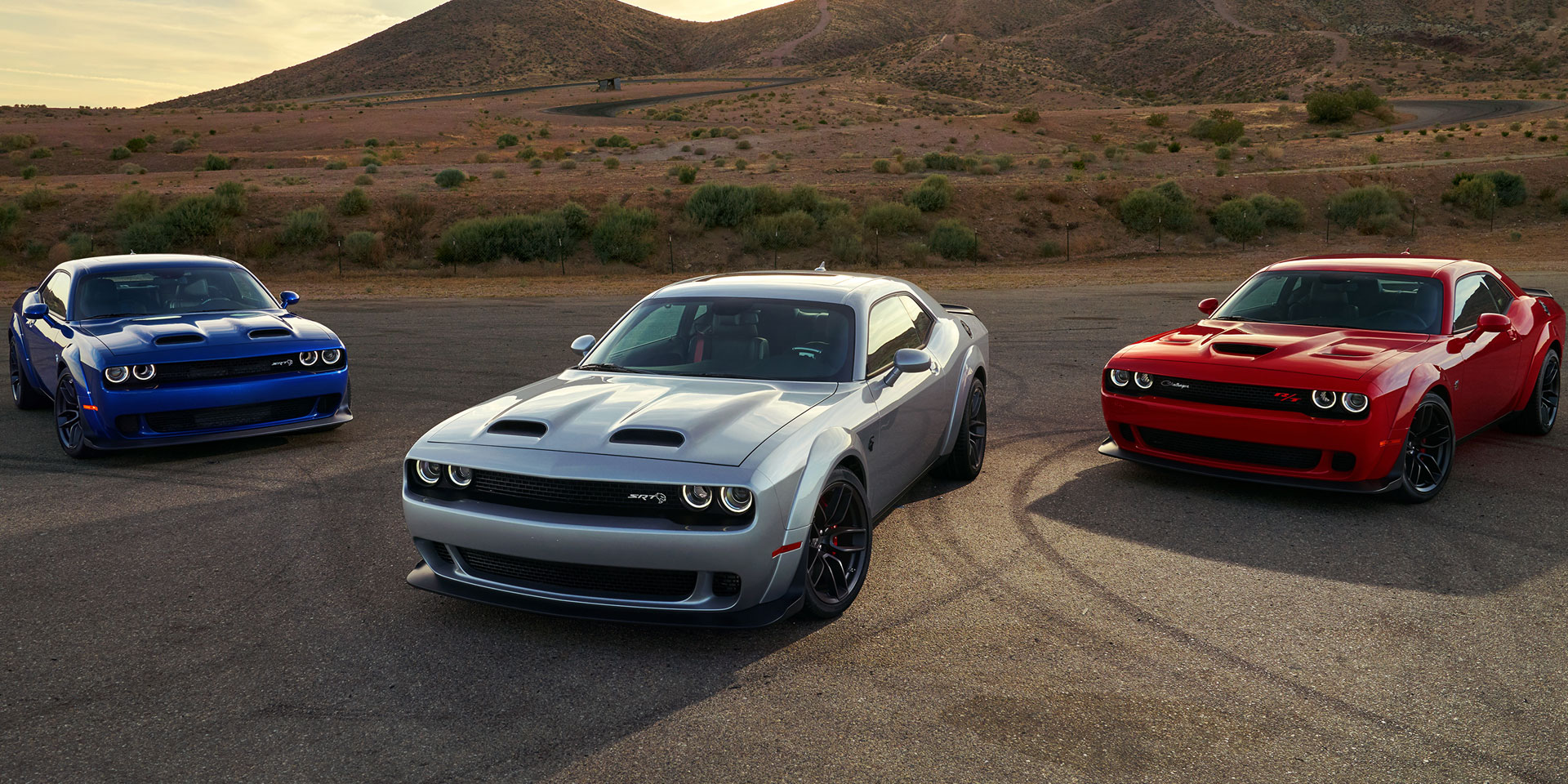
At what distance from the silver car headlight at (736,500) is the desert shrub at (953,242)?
2724cm

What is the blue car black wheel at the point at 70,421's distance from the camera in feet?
26.1

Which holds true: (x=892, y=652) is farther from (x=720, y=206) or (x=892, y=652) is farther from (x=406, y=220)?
(x=406, y=220)

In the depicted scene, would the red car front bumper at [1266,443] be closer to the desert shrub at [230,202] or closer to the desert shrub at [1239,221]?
the desert shrub at [1239,221]

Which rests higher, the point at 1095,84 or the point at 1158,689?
the point at 1095,84

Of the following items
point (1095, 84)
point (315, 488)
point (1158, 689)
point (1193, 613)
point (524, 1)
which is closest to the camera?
point (1158, 689)

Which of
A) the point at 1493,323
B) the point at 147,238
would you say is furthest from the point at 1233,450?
the point at 147,238

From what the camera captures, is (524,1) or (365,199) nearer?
(365,199)

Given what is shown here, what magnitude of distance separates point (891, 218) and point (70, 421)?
86.4ft

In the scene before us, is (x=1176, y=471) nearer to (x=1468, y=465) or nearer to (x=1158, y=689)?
(x=1468, y=465)

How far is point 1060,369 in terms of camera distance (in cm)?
1170

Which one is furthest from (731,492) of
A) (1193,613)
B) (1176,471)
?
(1176,471)

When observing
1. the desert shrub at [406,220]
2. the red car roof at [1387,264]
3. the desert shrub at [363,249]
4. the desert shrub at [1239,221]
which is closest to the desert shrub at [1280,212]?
the desert shrub at [1239,221]

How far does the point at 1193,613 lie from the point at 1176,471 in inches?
99.7

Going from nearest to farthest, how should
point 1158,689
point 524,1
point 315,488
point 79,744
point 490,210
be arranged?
point 79,744, point 1158,689, point 315,488, point 490,210, point 524,1
